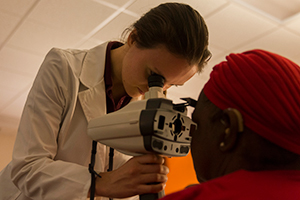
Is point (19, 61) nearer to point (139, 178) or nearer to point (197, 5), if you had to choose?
point (197, 5)

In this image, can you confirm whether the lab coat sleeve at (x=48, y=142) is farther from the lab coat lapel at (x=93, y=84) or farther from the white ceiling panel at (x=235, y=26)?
the white ceiling panel at (x=235, y=26)

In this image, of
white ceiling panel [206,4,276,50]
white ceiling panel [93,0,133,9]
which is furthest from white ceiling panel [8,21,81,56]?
white ceiling panel [206,4,276,50]

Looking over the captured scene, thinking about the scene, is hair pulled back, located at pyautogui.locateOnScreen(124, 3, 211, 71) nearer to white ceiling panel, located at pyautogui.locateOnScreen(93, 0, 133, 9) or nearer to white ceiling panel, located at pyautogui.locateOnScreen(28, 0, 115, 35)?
white ceiling panel, located at pyautogui.locateOnScreen(93, 0, 133, 9)

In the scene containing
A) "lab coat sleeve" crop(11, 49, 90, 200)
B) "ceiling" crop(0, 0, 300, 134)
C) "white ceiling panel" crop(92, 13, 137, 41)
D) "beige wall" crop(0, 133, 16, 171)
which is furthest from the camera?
"beige wall" crop(0, 133, 16, 171)

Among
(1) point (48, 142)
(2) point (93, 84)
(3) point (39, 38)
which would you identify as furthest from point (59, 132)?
(3) point (39, 38)

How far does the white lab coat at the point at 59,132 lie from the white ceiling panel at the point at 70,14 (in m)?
1.59

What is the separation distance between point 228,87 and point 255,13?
7.74 feet

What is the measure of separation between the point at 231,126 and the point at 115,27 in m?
2.69

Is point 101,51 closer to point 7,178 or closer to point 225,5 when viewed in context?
point 7,178

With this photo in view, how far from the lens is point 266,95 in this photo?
2.59 ft

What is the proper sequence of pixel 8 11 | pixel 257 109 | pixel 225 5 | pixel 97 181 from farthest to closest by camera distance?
pixel 8 11
pixel 225 5
pixel 97 181
pixel 257 109

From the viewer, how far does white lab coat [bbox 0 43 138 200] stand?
1.15 m

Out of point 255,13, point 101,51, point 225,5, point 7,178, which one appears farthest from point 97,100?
point 255,13

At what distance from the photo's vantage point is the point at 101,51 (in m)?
1.53
